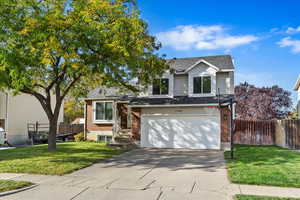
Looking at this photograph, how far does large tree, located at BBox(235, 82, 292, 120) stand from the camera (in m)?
28.1

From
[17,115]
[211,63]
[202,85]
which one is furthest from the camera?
[17,115]

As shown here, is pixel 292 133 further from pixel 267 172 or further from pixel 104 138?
pixel 104 138

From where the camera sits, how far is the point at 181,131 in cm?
1616

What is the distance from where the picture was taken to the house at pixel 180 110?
15492mm

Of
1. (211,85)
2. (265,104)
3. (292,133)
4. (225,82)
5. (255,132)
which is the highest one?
(225,82)

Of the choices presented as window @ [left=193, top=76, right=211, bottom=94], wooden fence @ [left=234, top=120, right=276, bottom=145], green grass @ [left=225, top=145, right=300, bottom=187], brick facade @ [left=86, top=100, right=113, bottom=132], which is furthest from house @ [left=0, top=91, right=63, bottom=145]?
wooden fence @ [left=234, top=120, right=276, bottom=145]

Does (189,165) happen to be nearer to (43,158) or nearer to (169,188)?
(169,188)

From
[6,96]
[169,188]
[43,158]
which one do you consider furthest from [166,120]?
[6,96]

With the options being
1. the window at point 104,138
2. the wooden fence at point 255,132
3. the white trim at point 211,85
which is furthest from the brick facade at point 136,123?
the wooden fence at point 255,132

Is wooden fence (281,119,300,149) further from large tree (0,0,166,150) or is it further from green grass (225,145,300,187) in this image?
large tree (0,0,166,150)

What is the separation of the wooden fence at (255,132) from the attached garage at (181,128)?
17.0 ft

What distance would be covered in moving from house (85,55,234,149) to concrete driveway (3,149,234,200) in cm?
551

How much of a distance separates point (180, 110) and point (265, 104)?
1666 centimetres

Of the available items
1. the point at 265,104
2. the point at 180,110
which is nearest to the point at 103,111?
the point at 180,110
